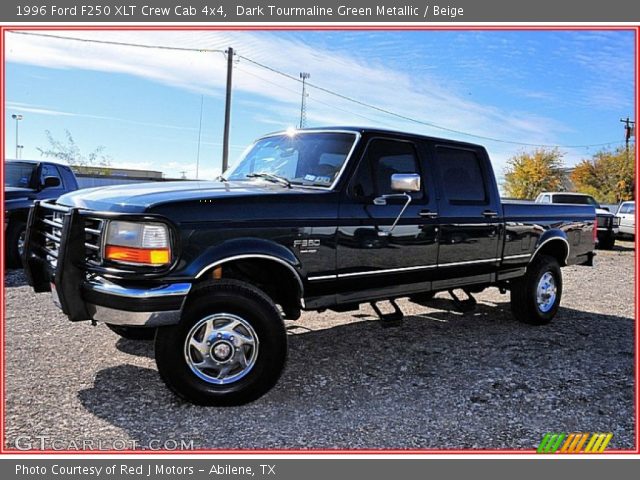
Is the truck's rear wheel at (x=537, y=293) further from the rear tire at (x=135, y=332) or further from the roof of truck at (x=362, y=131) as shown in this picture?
the rear tire at (x=135, y=332)

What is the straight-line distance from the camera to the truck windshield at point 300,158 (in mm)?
4520

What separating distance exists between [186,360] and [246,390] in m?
0.47

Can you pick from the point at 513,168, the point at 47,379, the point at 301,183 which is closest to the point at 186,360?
the point at 47,379

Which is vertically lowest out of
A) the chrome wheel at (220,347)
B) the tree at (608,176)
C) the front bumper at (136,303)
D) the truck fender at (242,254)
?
the chrome wheel at (220,347)

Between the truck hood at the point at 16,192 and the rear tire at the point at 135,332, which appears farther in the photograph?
the truck hood at the point at 16,192

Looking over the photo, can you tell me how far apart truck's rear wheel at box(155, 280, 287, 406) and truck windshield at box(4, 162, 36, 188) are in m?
7.59

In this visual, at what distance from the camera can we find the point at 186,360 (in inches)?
143

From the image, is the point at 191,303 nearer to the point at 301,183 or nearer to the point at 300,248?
the point at 300,248

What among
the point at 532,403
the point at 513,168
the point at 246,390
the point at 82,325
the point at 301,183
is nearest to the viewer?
the point at 246,390

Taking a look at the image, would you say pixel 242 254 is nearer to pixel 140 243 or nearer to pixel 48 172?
pixel 140 243

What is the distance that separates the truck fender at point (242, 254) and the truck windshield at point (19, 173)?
7.60 metres

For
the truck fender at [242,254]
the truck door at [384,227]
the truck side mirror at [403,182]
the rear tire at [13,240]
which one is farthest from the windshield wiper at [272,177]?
the rear tire at [13,240]

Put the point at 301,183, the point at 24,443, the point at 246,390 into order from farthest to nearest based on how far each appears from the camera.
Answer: the point at 301,183, the point at 246,390, the point at 24,443

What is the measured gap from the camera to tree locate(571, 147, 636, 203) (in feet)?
130
